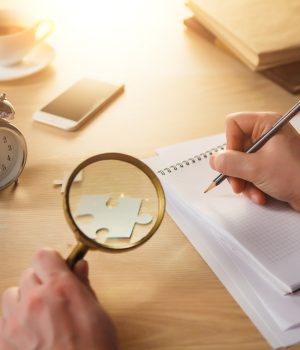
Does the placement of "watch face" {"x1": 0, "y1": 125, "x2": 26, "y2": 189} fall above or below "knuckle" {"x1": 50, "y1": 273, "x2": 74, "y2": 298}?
below

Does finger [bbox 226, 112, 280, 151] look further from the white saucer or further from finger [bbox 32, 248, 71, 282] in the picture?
the white saucer

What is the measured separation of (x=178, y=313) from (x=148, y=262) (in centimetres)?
10

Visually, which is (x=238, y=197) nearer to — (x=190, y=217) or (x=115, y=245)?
(x=190, y=217)

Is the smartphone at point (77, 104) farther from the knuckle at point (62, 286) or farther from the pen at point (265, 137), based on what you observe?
the knuckle at point (62, 286)

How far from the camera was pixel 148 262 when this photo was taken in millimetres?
691

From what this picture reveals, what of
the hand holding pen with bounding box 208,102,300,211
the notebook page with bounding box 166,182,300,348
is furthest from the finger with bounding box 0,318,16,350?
the hand holding pen with bounding box 208,102,300,211

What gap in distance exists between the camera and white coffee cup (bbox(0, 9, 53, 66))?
107 cm

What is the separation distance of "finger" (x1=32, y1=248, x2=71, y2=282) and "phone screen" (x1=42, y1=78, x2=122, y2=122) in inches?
16.8

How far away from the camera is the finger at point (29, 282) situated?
0.56 m

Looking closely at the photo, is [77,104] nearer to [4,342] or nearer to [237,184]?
[237,184]

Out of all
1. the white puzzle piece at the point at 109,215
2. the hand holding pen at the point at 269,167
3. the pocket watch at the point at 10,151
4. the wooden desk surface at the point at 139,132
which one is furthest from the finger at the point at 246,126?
the pocket watch at the point at 10,151

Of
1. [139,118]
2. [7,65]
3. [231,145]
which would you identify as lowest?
[7,65]

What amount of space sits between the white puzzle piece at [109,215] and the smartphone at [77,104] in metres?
0.31

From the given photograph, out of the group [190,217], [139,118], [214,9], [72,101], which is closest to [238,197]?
[190,217]
